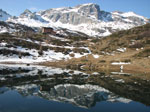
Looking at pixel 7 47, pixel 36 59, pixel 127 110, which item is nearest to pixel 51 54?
pixel 36 59

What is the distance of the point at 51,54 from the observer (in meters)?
103

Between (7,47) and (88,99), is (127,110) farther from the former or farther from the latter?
(7,47)

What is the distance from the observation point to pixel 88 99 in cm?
2208

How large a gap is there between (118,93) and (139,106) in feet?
19.6

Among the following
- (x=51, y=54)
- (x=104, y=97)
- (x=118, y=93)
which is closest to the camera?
(x=104, y=97)

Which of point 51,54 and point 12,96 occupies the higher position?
point 51,54

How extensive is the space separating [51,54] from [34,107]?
86.4 meters

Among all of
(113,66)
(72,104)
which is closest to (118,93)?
(72,104)

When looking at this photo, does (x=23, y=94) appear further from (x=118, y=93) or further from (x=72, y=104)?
(x=118, y=93)

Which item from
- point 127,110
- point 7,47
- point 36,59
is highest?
point 7,47

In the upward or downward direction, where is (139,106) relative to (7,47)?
downward

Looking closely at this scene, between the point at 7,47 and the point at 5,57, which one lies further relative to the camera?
the point at 7,47

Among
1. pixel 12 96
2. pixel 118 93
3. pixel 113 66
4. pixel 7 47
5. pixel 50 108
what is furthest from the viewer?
pixel 7 47

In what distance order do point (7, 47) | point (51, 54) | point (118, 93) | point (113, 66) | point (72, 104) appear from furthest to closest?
point (51, 54) → point (7, 47) → point (113, 66) → point (118, 93) → point (72, 104)
